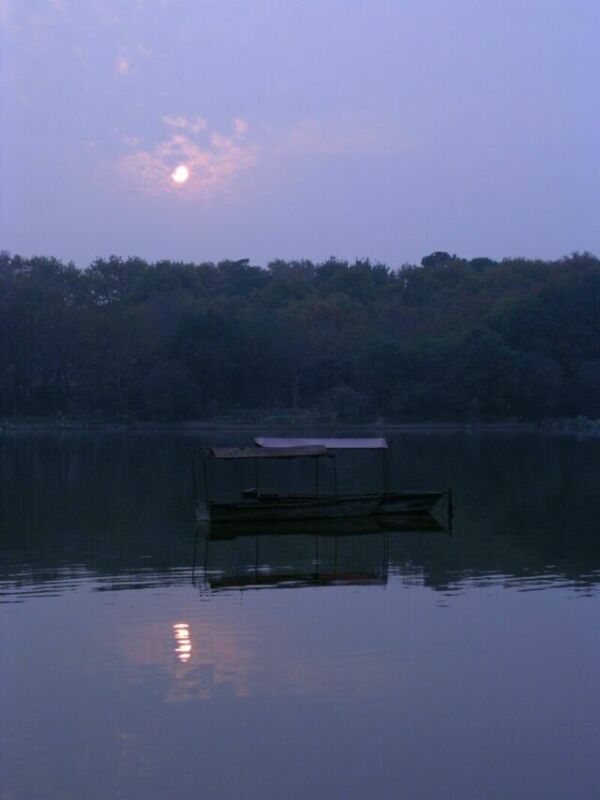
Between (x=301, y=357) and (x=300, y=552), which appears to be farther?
(x=301, y=357)

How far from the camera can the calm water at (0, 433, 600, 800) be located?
30.3ft

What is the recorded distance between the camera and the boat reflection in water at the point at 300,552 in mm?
17656

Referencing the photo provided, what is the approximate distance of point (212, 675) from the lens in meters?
11.8

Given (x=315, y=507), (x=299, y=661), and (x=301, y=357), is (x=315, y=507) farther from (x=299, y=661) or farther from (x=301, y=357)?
(x=301, y=357)

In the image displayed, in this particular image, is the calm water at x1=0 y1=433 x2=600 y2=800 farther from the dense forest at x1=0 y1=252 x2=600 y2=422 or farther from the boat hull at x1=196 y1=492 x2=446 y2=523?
the dense forest at x1=0 y1=252 x2=600 y2=422

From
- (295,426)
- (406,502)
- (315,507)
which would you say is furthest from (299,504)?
(295,426)

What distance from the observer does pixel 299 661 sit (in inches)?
488

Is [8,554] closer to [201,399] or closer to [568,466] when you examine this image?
[568,466]

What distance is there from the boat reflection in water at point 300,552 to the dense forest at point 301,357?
146 feet

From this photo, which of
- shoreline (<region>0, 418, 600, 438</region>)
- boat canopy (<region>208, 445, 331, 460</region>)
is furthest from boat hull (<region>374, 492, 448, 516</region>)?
shoreline (<region>0, 418, 600, 438</region>)

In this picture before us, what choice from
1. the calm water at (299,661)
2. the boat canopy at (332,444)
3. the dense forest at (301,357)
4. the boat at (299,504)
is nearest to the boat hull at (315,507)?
the boat at (299,504)

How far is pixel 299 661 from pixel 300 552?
7907mm

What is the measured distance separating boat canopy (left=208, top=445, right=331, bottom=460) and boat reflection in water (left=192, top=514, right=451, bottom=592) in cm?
153

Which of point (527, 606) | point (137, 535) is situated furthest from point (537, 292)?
point (527, 606)
